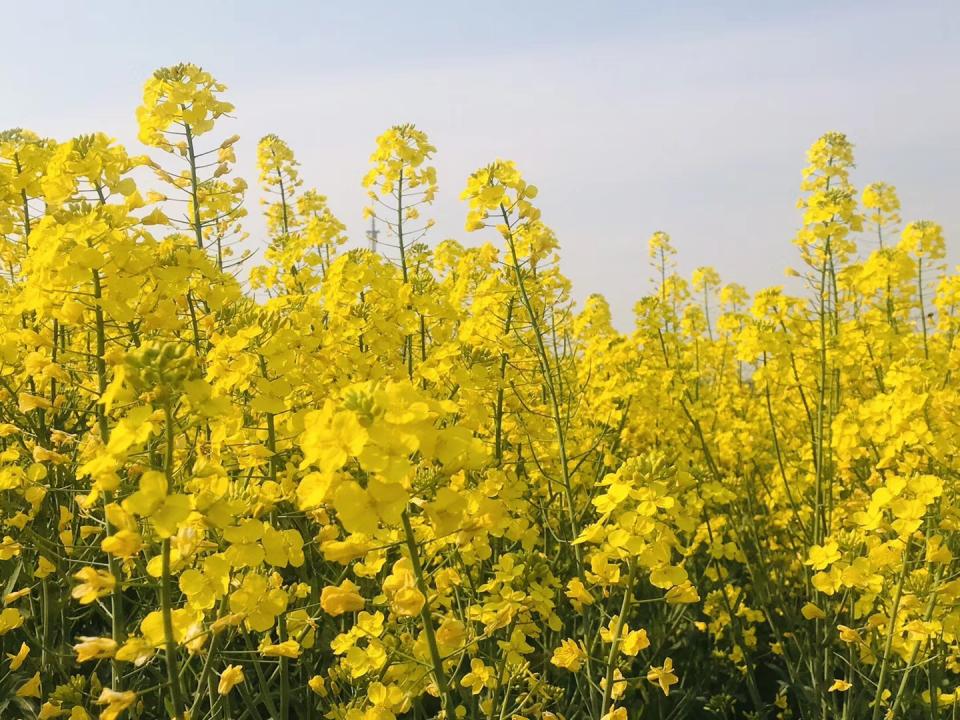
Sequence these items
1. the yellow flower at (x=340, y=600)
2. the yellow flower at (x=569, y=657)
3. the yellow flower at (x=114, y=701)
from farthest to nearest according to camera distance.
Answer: the yellow flower at (x=569, y=657) < the yellow flower at (x=340, y=600) < the yellow flower at (x=114, y=701)

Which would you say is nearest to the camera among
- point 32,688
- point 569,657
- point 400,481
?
point 400,481

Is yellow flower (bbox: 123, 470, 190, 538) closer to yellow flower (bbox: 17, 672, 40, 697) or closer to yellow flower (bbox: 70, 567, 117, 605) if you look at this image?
yellow flower (bbox: 70, 567, 117, 605)

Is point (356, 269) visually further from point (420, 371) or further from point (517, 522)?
point (517, 522)

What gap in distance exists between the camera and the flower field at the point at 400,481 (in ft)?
5.69

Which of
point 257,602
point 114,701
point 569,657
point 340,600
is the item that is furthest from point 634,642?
point 114,701

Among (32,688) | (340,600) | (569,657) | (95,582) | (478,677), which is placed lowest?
(32,688)

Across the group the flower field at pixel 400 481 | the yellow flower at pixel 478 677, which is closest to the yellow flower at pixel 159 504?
the flower field at pixel 400 481

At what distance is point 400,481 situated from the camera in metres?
1.45

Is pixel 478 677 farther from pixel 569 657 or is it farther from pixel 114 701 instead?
pixel 114 701

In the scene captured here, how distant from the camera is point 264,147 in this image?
6137 mm

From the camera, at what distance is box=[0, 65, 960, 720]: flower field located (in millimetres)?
1735

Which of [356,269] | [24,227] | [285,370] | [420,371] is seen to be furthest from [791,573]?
[24,227]

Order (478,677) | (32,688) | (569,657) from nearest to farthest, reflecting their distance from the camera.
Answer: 1. (569,657)
2. (478,677)
3. (32,688)

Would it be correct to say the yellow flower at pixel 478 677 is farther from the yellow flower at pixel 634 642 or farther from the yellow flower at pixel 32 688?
the yellow flower at pixel 32 688
